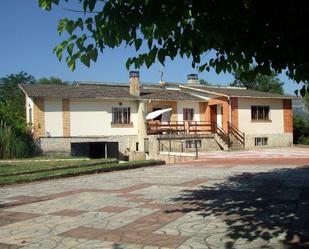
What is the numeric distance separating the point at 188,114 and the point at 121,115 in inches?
245

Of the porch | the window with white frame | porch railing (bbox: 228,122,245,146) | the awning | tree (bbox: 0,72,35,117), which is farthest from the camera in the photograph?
tree (bbox: 0,72,35,117)

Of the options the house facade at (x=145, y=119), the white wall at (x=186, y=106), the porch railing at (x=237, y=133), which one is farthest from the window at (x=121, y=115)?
the porch railing at (x=237, y=133)

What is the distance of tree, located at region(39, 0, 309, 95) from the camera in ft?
15.5

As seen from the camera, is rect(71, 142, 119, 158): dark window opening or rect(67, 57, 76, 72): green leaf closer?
rect(67, 57, 76, 72): green leaf

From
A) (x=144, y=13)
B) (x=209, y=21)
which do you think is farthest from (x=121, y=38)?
(x=209, y=21)

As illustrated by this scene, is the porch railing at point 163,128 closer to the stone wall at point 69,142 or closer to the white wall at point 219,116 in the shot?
the stone wall at point 69,142

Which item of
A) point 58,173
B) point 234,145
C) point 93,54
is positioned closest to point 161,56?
point 93,54

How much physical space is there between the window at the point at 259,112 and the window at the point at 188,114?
16.1 ft

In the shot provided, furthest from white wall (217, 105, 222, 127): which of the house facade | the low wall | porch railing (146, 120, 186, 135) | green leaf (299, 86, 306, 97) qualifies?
green leaf (299, 86, 306, 97)

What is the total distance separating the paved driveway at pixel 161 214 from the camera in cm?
665

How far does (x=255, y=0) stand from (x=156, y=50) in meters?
1.30

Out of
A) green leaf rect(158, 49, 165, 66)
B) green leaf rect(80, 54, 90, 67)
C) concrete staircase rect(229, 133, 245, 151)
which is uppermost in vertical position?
green leaf rect(158, 49, 165, 66)

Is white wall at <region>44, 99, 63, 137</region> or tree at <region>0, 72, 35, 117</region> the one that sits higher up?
tree at <region>0, 72, 35, 117</region>

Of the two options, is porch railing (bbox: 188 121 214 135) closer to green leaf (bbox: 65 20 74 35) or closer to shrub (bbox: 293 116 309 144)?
shrub (bbox: 293 116 309 144)
